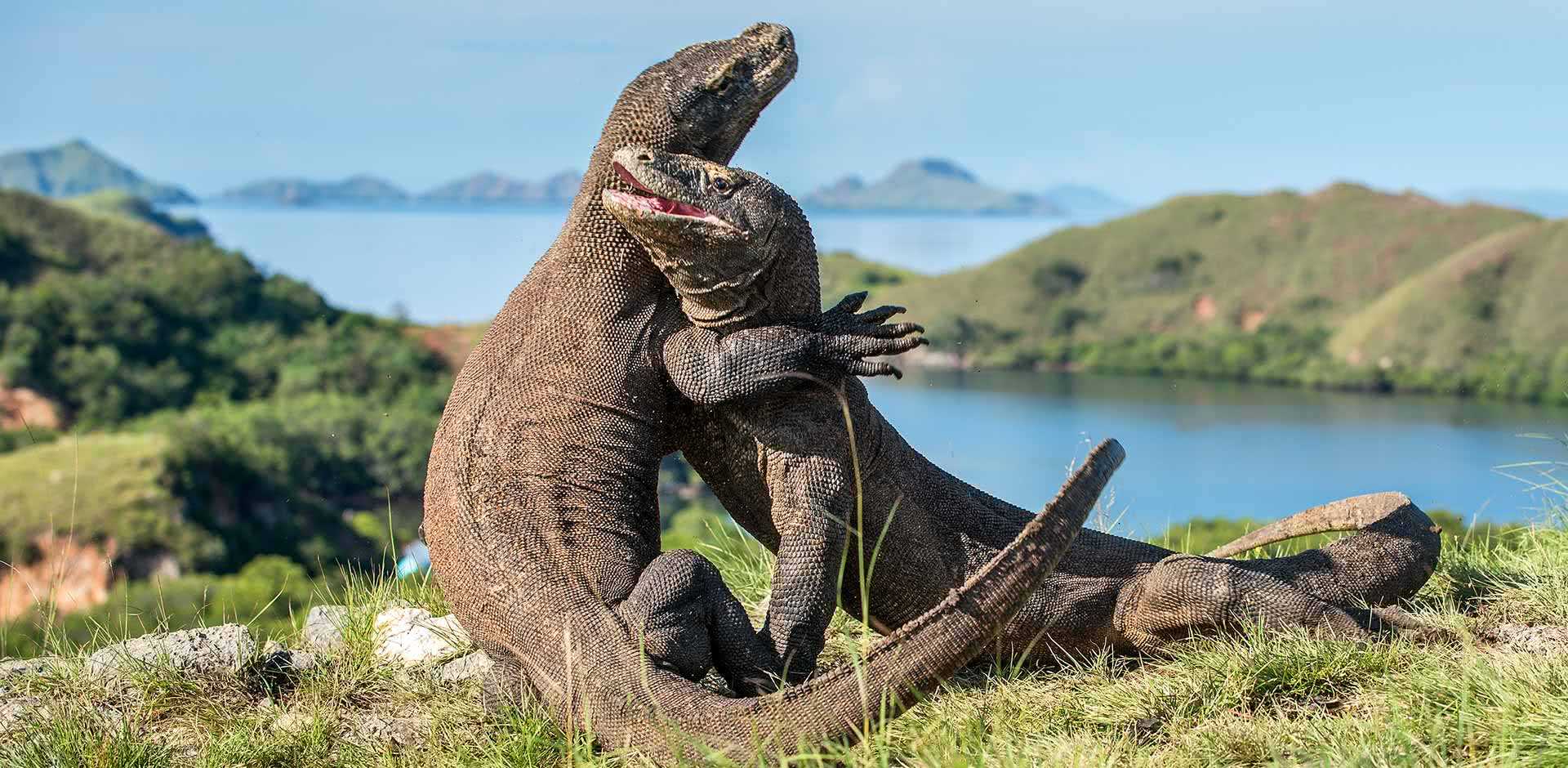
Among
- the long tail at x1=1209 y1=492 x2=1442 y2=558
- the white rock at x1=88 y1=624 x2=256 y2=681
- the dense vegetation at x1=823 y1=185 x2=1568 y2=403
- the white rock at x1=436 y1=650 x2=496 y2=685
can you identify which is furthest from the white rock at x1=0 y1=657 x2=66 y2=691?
the dense vegetation at x1=823 y1=185 x2=1568 y2=403

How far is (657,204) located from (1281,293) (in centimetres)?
13366

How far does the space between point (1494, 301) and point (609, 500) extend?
373 ft

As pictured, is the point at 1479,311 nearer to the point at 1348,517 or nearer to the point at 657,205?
the point at 1348,517

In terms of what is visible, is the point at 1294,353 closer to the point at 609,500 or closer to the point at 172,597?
the point at 172,597

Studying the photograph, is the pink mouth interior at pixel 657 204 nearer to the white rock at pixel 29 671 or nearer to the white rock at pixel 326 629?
the white rock at pixel 326 629

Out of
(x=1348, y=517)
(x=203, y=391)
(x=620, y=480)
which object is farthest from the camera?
(x=203, y=391)

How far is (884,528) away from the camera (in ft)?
19.6

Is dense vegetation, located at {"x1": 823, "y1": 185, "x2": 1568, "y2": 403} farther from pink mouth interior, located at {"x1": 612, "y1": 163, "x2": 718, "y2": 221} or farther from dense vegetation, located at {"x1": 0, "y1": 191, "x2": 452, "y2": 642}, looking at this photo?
pink mouth interior, located at {"x1": 612, "y1": 163, "x2": 718, "y2": 221}

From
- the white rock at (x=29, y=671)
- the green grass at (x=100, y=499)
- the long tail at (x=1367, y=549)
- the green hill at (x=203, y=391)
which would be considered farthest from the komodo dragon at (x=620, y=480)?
the green grass at (x=100, y=499)

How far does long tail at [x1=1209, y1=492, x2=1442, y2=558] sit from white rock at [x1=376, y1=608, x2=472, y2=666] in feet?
12.9

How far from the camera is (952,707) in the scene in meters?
6.09

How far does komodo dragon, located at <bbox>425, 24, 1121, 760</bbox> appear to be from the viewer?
5289 mm

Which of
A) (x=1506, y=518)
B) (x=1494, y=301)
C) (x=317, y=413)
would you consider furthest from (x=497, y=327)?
(x=1494, y=301)

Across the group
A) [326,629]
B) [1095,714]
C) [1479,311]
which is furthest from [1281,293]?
[1095,714]
